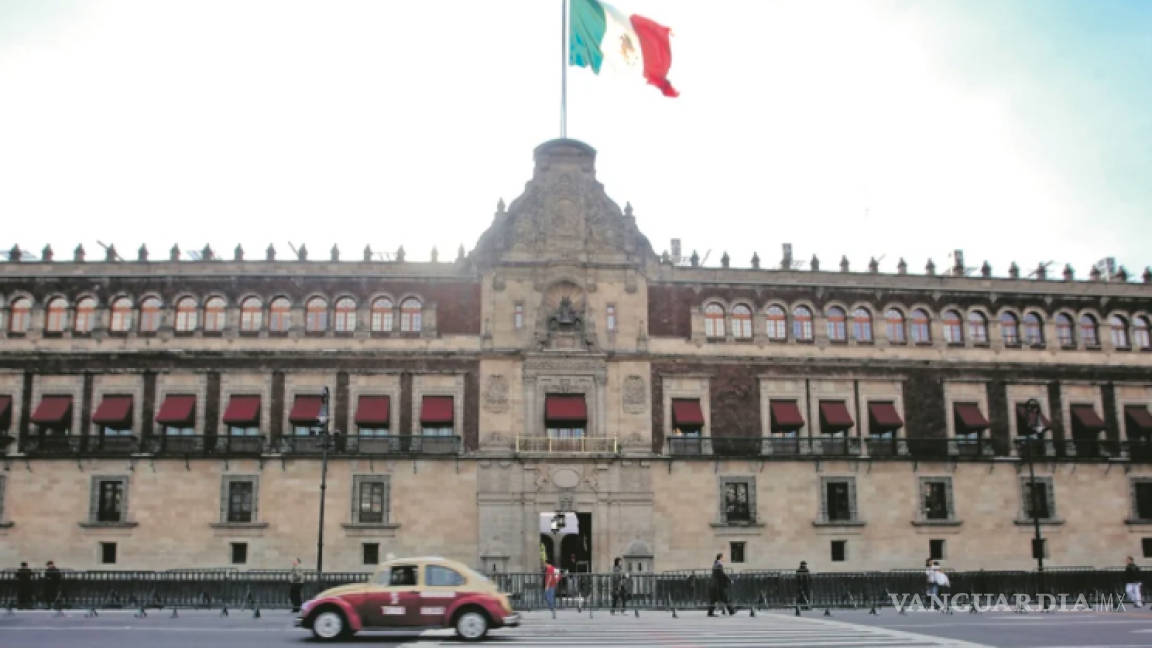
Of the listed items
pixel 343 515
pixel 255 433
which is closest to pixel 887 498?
pixel 343 515

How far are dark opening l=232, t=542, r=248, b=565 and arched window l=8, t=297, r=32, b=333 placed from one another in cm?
1383

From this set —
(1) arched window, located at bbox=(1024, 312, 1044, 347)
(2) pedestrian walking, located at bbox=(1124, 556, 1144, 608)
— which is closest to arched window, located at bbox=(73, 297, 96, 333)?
(2) pedestrian walking, located at bbox=(1124, 556, 1144, 608)

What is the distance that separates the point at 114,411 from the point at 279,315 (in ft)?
26.1

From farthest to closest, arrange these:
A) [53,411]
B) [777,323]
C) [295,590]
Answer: [777,323]
[53,411]
[295,590]

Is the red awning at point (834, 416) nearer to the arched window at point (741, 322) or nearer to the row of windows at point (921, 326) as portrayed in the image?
the row of windows at point (921, 326)

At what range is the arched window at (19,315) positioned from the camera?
152 feet

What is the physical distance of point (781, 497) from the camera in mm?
45812

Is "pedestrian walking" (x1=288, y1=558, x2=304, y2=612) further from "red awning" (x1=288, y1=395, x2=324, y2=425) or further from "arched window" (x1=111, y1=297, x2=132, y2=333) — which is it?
"arched window" (x1=111, y1=297, x2=132, y2=333)

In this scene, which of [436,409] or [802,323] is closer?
[436,409]

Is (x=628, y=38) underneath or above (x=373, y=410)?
above

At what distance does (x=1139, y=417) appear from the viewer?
1937 inches

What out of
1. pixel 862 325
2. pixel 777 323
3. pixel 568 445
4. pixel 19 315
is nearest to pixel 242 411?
pixel 19 315

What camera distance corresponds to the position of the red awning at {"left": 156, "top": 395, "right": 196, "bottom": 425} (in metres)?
44.4

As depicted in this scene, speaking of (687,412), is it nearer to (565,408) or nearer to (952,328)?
(565,408)
